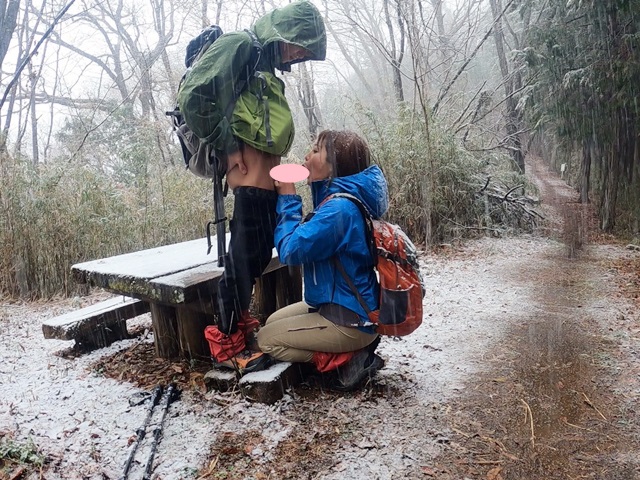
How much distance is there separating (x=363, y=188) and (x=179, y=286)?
3.40 feet

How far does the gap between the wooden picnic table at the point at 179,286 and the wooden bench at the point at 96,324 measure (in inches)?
13.2

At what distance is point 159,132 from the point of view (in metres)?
8.58

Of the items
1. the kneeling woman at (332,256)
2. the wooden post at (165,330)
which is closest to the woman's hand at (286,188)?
the kneeling woman at (332,256)

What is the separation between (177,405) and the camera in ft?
7.79

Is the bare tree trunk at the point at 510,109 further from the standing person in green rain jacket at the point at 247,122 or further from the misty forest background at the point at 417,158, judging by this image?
the standing person in green rain jacket at the point at 247,122

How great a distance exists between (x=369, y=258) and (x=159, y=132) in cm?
738

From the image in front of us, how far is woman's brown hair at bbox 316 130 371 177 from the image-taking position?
2.25 m

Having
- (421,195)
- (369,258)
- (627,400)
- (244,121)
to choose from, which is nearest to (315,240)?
(369,258)

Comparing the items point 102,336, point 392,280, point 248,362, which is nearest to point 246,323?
point 248,362

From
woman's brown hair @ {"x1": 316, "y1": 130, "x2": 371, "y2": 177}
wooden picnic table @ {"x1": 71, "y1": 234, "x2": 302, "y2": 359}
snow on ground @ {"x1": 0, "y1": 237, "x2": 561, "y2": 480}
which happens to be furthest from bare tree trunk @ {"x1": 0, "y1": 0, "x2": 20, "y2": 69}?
woman's brown hair @ {"x1": 316, "y1": 130, "x2": 371, "y2": 177}

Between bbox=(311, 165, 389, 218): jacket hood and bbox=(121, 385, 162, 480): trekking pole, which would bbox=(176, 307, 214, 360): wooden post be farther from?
bbox=(311, 165, 389, 218): jacket hood

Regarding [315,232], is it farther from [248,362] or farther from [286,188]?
[248,362]

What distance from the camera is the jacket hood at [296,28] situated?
7.51 feet

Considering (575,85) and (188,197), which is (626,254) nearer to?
(575,85)
